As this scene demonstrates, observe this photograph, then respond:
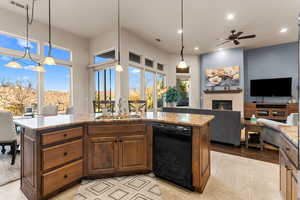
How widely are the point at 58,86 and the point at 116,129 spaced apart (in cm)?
406

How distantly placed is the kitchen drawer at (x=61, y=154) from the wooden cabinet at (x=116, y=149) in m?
0.15

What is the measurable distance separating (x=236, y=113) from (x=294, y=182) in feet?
7.97

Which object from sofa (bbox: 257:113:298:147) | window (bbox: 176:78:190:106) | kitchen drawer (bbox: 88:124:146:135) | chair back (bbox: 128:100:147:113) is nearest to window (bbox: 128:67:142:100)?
chair back (bbox: 128:100:147:113)

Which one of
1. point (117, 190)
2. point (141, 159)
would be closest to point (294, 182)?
point (141, 159)

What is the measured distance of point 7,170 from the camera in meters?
2.52

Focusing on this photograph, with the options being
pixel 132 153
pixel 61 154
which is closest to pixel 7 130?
pixel 61 154

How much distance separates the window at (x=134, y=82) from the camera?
5379 millimetres

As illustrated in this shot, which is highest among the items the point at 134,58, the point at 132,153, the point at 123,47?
the point at 123,47

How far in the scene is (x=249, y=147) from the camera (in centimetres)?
366

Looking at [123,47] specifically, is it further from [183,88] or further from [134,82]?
[183,88]

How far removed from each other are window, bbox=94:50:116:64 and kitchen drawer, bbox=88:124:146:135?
3508mm

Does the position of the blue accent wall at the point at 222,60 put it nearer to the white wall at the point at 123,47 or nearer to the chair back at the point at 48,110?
the white wall at the point at 123,47

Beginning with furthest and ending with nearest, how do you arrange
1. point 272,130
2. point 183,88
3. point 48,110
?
point 183,88, point 48,110, point 272,130

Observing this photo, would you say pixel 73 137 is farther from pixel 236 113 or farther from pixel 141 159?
pixel 236 113
